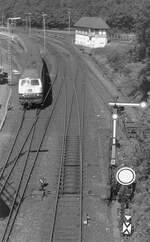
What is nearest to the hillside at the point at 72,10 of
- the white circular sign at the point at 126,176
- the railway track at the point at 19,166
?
the railway track at the point at 19,166

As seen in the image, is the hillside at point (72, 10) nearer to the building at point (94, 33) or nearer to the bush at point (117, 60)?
the building at point (94, 33)

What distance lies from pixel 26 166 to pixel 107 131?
8.84 meters

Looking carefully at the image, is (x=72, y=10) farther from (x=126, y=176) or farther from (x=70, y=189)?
(x=126, y=176)

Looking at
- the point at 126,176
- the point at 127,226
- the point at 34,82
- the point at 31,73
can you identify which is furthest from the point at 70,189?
the point at 31,73

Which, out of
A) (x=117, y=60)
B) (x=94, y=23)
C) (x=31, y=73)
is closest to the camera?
(x=31, y=73)

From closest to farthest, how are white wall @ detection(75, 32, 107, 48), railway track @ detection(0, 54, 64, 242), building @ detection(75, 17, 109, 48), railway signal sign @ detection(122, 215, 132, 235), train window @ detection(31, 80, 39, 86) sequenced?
railway signal sign @ detection(122, 215, 132, 235) → railway track @ detection(0, 54, 64, 242) → train window @ detection(31, 80, 39, 86) → white wall @ detection(75, 32, 107, 48) → building @ detection(75, 17, 109, 48)

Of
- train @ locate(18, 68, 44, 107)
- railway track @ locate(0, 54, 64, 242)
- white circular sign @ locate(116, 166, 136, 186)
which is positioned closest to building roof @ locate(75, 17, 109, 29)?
train @ locate(18, 68, 44, 107)

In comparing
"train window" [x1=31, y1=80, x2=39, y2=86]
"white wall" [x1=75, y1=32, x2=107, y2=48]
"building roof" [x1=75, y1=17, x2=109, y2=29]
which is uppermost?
"building roof" [x1=75, y1=17, x2=109, y2=29]

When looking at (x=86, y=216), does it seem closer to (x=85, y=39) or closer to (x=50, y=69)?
(x=50, y=69)

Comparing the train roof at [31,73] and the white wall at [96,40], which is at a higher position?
the white wall at [96,40]

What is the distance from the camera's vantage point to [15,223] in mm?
19672

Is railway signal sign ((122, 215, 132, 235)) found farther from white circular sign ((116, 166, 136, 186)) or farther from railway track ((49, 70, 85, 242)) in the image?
railway track ((49, 70, 85, 242))

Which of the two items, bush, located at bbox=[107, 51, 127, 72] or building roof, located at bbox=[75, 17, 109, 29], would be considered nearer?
bush, located at bbox=[107, 51, 127, 72]

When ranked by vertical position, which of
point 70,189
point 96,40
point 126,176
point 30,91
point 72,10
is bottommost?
point 70,189
